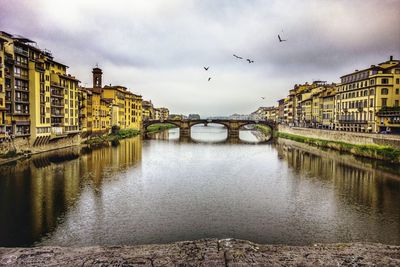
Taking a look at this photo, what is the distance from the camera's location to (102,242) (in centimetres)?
1684

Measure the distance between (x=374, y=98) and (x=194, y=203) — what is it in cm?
5342

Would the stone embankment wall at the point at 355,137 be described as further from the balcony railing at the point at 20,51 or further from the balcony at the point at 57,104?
the balcony railing at the point at 20,51

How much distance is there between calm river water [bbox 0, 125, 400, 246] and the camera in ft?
59.1

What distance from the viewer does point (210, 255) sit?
12781mm

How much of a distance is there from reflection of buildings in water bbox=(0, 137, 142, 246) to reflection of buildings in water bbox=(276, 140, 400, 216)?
2305 centimetres

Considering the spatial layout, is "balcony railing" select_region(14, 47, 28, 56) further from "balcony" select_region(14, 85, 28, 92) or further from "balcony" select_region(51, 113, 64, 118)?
"balcony" select_region(51, 113, 64, 118)

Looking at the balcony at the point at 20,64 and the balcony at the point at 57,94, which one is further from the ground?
the balcony at the point at 20,64

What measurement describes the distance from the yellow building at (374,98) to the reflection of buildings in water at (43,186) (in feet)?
154

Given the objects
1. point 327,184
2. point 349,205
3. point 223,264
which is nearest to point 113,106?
point 327,184

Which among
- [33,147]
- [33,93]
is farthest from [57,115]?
[33,147]

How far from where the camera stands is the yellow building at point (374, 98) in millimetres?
59156

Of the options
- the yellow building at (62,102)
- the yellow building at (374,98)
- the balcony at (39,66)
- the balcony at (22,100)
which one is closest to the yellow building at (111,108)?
the yellow building at (62,102)

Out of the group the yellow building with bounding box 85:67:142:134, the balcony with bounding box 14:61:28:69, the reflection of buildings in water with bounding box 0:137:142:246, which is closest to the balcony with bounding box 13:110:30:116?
the reflection of buildings in water with bounding box 0:137:142:246

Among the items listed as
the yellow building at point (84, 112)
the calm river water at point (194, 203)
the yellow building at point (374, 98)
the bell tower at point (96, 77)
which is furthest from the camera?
the bell tower at point (96, 77)
